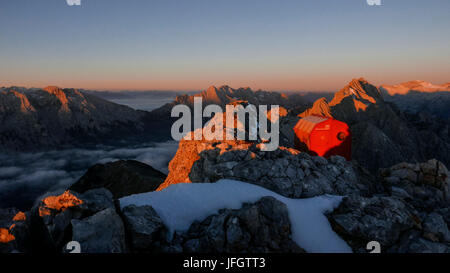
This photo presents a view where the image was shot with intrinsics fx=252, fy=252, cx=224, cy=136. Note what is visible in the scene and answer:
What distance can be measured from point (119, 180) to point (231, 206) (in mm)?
152416

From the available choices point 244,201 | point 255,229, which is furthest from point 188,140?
point 255,229

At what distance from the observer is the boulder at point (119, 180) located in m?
137

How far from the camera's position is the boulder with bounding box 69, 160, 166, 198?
137250mm

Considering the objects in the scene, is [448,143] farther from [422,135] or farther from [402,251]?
[402,251]

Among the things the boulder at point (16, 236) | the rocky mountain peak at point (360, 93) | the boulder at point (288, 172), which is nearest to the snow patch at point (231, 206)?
the boulder at point (288, 172)

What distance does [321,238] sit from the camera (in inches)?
509

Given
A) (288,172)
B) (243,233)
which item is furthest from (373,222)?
(243,233)

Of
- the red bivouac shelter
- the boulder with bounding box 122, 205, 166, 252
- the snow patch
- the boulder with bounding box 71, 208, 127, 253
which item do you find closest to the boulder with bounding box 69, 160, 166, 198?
the red bivouac shelter

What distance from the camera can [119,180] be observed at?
150750 millimetres

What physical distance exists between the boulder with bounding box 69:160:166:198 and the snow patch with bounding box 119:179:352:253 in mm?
122103

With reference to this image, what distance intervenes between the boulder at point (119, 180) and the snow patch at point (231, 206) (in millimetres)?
122103

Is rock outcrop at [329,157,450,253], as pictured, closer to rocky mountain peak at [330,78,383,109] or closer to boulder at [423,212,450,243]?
boulder at [423,212,450,243]

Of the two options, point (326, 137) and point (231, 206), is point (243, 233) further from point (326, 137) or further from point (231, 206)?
point (326, 137)

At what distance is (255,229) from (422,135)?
16167 centimetres
